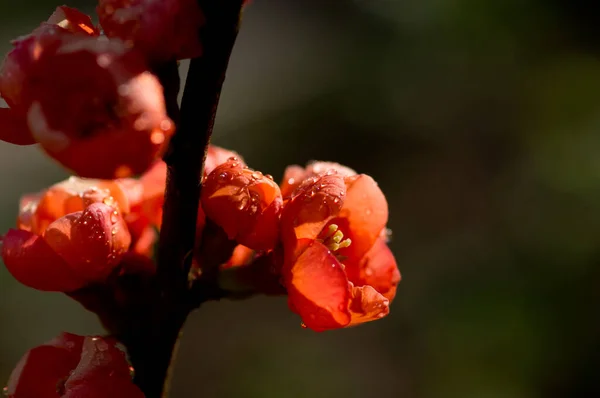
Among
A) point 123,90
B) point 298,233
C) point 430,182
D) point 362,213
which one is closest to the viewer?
point 123,90

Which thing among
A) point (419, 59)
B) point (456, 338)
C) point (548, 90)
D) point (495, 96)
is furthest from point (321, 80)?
point (456, 338)

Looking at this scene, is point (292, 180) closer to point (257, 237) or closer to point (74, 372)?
point (257, 237)

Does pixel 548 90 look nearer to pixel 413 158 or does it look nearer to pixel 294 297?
pixel 413 158

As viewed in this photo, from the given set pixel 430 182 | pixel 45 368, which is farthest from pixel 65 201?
pixel 430 182

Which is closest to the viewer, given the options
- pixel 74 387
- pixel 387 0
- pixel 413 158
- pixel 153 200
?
pixel 74 387

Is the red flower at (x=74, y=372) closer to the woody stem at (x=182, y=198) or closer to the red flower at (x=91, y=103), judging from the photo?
the woody stem at (x=182, y=198)

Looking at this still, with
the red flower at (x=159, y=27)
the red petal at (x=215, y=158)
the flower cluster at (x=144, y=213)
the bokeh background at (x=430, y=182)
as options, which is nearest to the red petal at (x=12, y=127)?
the flower cluster at (x=144, y=213)

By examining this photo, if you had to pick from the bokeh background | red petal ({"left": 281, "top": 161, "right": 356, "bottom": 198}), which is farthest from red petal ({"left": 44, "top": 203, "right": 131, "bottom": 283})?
the bokeh background
